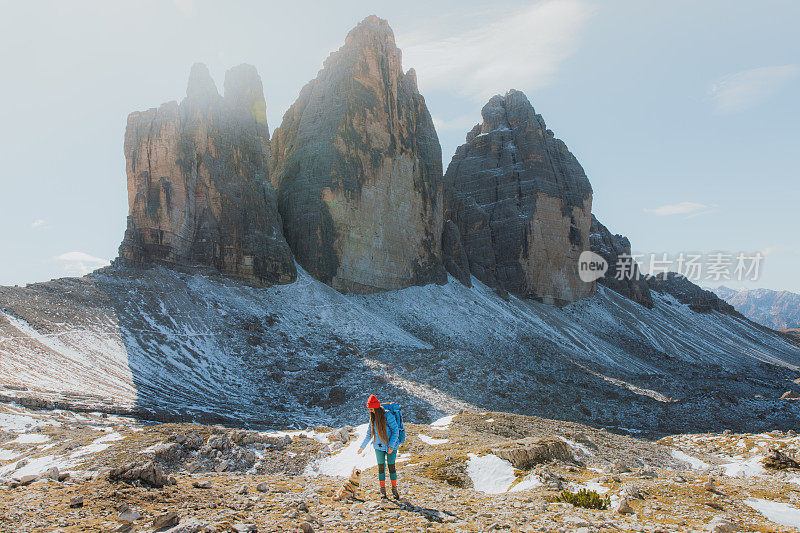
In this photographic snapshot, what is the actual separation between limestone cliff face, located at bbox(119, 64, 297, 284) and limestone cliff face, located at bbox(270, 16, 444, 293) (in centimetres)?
565

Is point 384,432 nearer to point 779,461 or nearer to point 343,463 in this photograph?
point 343,463

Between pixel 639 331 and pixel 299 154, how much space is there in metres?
62.7

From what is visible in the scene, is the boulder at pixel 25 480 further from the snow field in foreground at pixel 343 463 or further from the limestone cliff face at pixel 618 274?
the limestone cliff face at pixel 618 274

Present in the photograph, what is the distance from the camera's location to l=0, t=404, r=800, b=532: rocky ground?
8.10m

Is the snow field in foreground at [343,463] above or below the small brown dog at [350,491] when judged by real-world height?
below

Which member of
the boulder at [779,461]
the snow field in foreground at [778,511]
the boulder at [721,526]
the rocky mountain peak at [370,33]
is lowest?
the boulder at [779,461]

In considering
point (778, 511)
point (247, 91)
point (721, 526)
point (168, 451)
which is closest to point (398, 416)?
point (721, 526)

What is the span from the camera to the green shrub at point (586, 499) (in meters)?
9.36

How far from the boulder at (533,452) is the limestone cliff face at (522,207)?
7156 centimetres

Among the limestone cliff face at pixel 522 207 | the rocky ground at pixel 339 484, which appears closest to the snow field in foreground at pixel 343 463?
the rocky ground at pixel 339 484

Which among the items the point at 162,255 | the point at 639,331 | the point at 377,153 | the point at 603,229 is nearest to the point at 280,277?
the point at 162,255

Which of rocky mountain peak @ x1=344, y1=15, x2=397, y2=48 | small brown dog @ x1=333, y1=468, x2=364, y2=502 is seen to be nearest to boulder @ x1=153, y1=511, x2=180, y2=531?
small brown dog @ x1=333, y1=468, x2=364, y2=502

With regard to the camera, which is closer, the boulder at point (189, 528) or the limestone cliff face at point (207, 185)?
the boulder at point (189, 528)

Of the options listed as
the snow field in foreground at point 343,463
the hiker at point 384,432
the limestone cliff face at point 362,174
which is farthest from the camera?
the limestone cliff face at point 362,174
